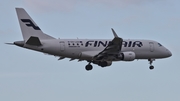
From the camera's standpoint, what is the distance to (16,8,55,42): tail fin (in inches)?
2815

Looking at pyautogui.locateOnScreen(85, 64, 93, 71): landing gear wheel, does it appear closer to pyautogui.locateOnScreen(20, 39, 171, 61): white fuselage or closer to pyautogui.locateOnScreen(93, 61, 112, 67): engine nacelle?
pyautogui.locateOnScreen(93, 61, 112, 67): engine nacelle

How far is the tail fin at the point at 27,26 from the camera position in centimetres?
7150

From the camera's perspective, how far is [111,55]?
73.6 metres

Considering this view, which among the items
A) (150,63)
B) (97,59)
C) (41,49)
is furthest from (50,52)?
(150,63)

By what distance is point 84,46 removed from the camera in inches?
2913

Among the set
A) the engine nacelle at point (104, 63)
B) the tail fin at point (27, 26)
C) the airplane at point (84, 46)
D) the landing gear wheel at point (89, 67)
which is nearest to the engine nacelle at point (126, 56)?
the airplane at point (84, 46)

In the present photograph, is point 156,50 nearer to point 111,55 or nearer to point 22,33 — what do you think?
point 111,55

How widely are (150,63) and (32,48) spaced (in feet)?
63.6

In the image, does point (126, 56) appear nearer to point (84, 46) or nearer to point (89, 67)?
point (84, 46)

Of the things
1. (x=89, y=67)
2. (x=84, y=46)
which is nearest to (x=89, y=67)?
(x=89, y=67)

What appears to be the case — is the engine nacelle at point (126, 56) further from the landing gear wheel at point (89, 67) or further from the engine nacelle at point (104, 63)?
the landing gear wheel at point (89, 67)

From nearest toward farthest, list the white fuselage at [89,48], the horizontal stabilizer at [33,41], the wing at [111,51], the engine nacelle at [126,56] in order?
1. the horizontal stabilizer at [33,41]
2. the wing at [111,51]
3. the white fuselage at [89,48]
4. the engine nacelle at [126,56]

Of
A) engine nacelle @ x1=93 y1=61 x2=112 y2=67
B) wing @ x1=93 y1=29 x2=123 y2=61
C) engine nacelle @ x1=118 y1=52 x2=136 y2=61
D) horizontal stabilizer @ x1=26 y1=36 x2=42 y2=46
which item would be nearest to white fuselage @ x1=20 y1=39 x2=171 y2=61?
horizontal stabilizer @ x1=26 y1=36 x2=42 y2=46

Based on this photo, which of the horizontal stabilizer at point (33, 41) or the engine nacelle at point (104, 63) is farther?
the engine nacelle at point (104, 63)
